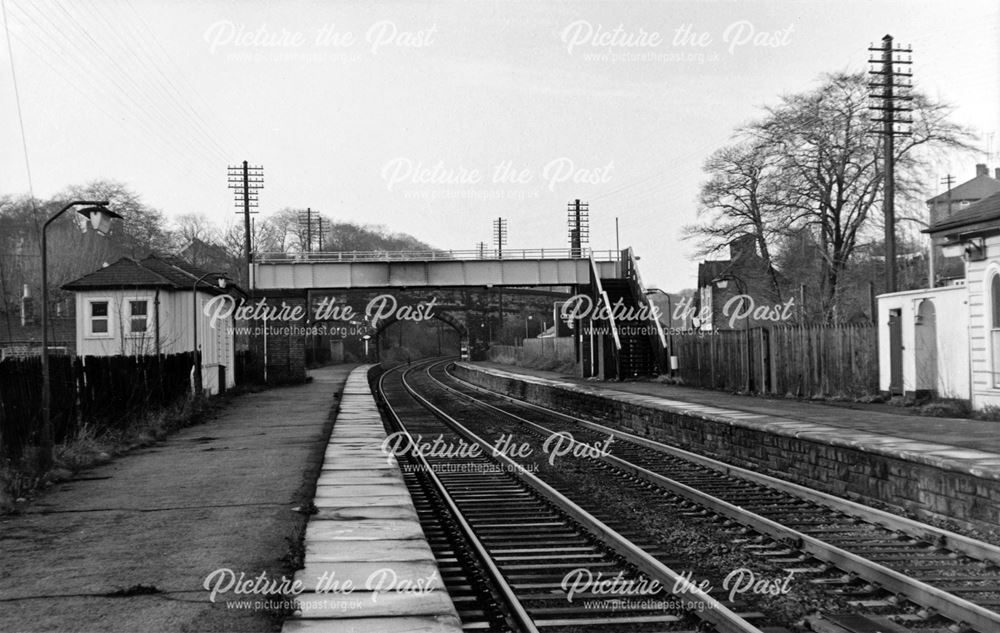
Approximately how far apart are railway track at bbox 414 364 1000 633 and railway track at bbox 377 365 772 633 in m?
1.20

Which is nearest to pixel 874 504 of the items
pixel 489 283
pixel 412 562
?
pixel 412 562

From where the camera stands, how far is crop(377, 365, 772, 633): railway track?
664 centimetres

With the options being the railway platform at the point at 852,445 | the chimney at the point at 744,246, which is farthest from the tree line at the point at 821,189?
the railway platform at the point at 852,445

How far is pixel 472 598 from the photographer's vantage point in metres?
7.27

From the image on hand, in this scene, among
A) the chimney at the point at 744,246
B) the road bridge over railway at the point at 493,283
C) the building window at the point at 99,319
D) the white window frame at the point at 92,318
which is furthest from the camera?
the chimney at the point at 744,246

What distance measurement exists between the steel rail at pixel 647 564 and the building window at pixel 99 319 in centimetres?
1836

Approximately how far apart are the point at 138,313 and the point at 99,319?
4.19ft

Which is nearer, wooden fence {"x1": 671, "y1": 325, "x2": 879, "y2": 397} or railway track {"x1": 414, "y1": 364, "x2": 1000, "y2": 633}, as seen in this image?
railway track {"x1": 414, "y1": 364, "x2": 1000, "y2": 633}

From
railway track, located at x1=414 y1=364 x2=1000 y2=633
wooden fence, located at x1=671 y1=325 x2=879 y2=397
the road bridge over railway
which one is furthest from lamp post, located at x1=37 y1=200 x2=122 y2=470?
the road bridge over railway

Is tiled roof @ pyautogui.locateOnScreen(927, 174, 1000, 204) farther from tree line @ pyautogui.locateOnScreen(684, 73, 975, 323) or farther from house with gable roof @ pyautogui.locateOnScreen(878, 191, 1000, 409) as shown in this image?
house with gable roof @ pyautogui.locateOnScreen(878, 191, 1000, 409)

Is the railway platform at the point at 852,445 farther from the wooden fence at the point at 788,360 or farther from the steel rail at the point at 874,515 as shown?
the wooden fence at the point at 788,360

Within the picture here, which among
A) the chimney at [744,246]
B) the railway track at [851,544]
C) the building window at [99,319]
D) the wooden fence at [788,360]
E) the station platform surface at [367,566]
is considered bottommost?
the railway track at [851,544]

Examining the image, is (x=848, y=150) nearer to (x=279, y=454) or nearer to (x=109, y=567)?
(x=279, y=454)

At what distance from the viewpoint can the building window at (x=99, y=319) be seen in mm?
28625
